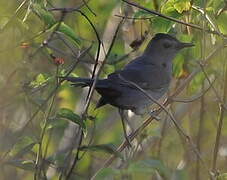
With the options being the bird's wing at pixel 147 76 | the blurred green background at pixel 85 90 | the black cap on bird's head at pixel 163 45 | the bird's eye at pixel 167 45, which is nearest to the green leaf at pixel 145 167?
the blurred green background at pixel 85 90

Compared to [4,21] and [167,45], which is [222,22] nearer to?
[4,21]

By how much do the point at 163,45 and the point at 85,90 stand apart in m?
0.70

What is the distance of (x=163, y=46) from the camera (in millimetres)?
5109

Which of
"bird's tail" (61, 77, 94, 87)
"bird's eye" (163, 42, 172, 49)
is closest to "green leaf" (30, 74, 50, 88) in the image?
"bird's tail" (61, 77, 94, 87)

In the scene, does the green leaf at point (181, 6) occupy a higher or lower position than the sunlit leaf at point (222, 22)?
higher

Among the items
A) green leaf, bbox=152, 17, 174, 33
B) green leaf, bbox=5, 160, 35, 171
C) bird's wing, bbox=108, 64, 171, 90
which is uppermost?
green leaf, bbox=152, 17, 174, 33

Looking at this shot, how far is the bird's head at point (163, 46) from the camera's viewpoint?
4816 millimetres

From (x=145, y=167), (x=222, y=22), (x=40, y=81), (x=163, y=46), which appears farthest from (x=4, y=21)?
(x=163, y=46)

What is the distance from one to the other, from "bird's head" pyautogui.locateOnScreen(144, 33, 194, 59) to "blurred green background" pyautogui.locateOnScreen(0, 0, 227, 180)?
0.20 meters

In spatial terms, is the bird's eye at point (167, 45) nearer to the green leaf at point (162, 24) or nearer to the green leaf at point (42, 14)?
the green leaf at point (162, 24)

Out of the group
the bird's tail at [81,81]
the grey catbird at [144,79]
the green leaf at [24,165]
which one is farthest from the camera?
the grey catbird at [144,79]

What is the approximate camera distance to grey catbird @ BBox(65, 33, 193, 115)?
14.9 feet

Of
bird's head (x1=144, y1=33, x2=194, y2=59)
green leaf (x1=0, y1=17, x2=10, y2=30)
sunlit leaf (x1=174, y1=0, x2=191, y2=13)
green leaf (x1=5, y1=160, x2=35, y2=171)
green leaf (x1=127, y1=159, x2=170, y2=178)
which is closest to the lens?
green leaf (x1=127, y1=159, x2=170, y2=178)

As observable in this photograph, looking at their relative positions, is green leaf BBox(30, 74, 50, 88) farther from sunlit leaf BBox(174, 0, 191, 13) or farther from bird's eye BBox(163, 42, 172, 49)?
bird's eye BBox(163, 42, 172, 49)
